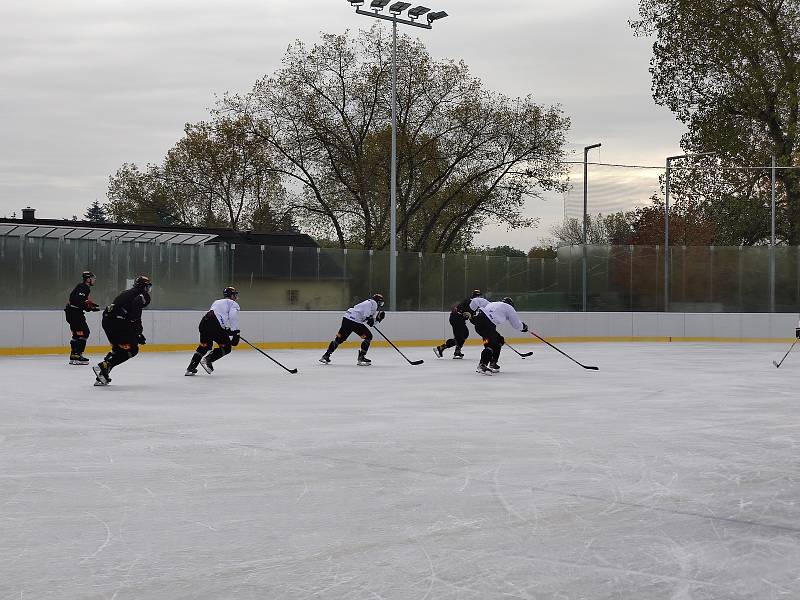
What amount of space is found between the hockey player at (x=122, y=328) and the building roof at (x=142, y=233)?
8.50 meters

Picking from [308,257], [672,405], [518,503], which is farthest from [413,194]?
[518,503]

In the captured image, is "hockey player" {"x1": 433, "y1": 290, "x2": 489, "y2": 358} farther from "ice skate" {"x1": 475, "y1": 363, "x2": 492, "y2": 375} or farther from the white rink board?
the white rink board

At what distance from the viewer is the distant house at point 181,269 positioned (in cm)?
2116

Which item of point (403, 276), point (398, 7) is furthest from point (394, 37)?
point (403, 276)

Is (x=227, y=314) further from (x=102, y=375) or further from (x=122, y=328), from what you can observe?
(x=102, y=375)

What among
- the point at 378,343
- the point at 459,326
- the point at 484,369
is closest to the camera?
the point at 484,369

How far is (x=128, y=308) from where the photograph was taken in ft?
44.7

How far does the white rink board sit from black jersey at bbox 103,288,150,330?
25.1 ft

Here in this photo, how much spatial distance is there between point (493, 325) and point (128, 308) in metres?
5.71

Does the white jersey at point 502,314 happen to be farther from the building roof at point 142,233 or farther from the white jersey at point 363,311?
the building roof at point 142,233

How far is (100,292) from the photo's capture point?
22.1 metres

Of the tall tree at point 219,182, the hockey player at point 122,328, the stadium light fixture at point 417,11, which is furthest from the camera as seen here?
the tall tree at point 219,182

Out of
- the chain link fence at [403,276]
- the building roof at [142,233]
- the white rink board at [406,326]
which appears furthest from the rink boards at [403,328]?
the building roof at [142,233]

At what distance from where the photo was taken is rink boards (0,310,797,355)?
20672 millimetres
